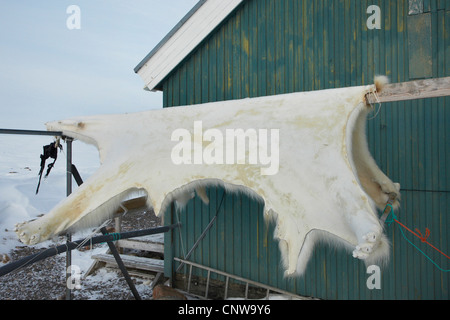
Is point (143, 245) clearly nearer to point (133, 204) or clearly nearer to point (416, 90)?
point (133, 204)

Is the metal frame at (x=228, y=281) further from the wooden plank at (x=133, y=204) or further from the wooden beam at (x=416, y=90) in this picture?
the wooden beam at (x=416, y=90)

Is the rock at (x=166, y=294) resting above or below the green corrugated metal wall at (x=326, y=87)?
below

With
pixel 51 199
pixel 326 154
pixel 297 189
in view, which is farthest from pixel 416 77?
pixel 51 199

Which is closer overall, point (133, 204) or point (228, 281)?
point (133, 204)

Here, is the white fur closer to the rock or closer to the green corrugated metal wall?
the green corrugated metal wall

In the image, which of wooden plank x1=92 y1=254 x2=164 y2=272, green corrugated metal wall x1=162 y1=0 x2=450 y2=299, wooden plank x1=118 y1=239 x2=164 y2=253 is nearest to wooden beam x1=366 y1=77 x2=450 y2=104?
green corrugated metal wall x1=162 y1=0 x2=450 y2=299

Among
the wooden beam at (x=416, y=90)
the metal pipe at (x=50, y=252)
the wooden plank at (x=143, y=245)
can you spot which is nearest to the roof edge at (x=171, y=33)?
the metal pipe at (x=50, y=252)

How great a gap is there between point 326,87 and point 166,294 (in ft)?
13.6

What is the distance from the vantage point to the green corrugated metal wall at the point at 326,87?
165 inches

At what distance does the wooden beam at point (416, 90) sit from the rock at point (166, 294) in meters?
4.27

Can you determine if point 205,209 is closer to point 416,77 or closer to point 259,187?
point 259,187

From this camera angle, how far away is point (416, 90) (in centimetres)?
256

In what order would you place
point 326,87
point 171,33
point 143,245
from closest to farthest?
point 326,87 < point 171,33 < point 143,245

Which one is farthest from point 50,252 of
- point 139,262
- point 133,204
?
point 139,262
